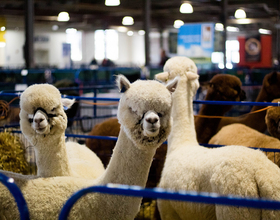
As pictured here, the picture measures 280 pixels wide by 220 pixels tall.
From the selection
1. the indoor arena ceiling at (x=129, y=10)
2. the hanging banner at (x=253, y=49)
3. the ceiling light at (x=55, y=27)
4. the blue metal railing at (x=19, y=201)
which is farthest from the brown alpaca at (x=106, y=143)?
the ceiling light at (x=55, y=27)

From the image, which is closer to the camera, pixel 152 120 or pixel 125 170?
pixel 152 120

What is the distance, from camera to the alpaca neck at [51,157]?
87.4 inches

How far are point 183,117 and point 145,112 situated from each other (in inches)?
47.7

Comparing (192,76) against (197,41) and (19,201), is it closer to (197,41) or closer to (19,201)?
(19,201)

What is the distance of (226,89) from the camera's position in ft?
14.0

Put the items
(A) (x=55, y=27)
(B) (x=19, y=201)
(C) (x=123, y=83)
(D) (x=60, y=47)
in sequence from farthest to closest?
(D) (x=60, y=47) → (A) (x=55, y=27) → (C) (x=123, y=83) → (B) (x=19, y=201)

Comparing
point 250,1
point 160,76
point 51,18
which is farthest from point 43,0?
Result: point 160,76

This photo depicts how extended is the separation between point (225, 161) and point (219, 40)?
2251 centimetres

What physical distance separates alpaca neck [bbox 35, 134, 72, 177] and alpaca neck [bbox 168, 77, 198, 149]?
3.34 feet

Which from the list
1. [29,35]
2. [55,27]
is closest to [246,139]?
[29,35]

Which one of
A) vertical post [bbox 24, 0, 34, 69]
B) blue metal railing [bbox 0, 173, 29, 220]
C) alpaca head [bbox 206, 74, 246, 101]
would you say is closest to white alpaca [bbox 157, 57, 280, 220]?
blue metal railing [bbox 0, 173, 29, 220]

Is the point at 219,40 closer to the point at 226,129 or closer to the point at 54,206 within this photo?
the point at 226,129

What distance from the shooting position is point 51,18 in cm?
2114

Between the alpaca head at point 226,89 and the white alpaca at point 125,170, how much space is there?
2.42m
